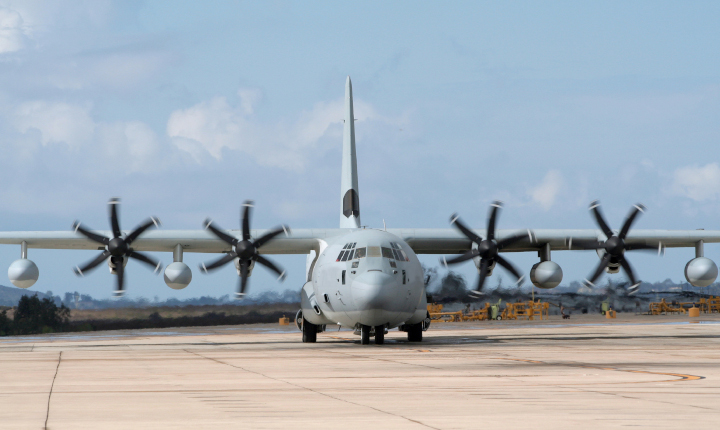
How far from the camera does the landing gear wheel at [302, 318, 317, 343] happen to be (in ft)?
100

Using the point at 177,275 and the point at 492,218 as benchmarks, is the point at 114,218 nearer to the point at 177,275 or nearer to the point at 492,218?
the point at 177,275

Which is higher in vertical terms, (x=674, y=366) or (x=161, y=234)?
(x=161, y=234)

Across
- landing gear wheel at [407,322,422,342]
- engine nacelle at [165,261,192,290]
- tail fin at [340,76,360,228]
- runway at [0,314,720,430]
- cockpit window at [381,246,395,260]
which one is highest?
tail fin at [340,76,360,228]

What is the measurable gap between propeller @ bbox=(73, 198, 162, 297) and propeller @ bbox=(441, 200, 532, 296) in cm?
1197

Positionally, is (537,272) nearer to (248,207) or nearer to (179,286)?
(248,207)

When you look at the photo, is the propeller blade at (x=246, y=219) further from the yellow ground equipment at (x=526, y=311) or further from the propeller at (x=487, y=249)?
the yellow ground equipment at (x=526, y=311)

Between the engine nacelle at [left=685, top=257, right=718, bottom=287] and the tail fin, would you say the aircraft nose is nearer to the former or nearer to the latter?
the tail fin

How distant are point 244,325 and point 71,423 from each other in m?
51.9

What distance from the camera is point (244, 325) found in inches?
2362

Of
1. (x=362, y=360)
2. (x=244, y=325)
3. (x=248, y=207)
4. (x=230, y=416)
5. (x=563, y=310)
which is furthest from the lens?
(x=563, y=310)

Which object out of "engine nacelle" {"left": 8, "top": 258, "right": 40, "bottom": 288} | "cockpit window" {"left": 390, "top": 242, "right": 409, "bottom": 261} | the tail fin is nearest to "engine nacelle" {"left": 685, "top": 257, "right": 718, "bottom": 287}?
the tail fin

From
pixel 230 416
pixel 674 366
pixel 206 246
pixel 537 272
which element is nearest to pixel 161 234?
pixel 206 246

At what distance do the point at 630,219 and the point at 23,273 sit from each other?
80.9 feet

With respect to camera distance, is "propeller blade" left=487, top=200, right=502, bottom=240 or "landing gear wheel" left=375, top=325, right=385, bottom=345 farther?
"propeller blade" left=487, top=200, right=502, bottom=240
